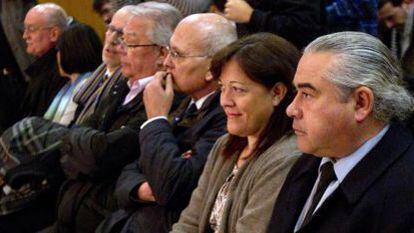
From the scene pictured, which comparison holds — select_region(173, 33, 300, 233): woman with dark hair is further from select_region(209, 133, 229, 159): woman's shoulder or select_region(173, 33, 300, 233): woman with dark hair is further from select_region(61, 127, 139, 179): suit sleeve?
select_region(61, 127, 139, 179): suit sleeve

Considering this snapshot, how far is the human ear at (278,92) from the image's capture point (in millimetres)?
2188

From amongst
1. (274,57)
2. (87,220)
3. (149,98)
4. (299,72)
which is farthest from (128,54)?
(299,72)

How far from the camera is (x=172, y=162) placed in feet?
8.23

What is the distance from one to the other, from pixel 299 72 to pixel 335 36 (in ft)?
0.40

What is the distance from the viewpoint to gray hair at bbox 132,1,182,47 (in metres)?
3.08

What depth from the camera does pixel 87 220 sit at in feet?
10.0

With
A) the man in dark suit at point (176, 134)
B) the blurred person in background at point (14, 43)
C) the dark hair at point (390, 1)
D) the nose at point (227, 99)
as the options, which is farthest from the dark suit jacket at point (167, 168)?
the blurred person in background at point (14, 43)

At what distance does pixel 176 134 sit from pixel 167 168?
12.0 inches

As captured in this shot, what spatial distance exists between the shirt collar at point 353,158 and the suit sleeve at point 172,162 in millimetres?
808

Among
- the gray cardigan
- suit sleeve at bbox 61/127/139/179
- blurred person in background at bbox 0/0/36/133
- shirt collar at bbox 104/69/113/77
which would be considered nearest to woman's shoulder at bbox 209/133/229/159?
the gray cardigan

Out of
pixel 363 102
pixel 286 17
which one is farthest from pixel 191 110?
pixel 363 102

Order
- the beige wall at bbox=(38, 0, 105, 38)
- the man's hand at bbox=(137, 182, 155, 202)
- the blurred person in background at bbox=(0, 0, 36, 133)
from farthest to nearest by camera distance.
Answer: the beige wall at bbox=(38, 0, 105, 38), the blurred person in background at bbox=(0, 0, 36, 133), the man's hand at bbox=(137, 182, 155, 202)

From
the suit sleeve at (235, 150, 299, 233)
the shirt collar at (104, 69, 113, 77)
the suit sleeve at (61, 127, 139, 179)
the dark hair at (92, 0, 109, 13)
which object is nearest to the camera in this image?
the suit sleeve at (235, 150, 299, 233)

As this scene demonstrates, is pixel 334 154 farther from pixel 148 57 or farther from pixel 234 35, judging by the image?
pixel 148 57
